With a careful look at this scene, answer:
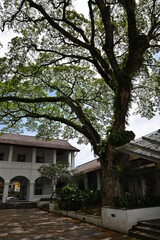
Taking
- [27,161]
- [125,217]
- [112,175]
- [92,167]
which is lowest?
[125,217]

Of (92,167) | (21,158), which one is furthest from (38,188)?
(92,167)

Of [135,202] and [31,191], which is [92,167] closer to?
[31,191]

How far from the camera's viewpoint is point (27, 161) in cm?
2223

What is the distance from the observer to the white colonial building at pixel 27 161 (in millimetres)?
19125

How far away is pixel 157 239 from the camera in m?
4.93

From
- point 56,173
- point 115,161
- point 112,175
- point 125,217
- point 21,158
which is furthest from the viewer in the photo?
point 21,158

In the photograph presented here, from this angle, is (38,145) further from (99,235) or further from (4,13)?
(99,235)

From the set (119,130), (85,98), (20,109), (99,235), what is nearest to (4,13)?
(20,109)

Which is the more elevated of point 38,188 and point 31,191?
point 38,188

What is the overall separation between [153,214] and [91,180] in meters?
14.5

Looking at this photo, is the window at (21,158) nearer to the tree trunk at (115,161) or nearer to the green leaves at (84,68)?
the green leaves at (84,68)

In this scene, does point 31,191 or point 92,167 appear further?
point 92,167

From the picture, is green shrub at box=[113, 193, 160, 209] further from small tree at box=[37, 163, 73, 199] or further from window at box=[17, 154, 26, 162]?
window at box=[17, 154, 26, 162]

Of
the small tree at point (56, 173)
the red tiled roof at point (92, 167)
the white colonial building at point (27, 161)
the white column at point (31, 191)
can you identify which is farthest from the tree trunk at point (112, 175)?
the white column at point (31, 191)
